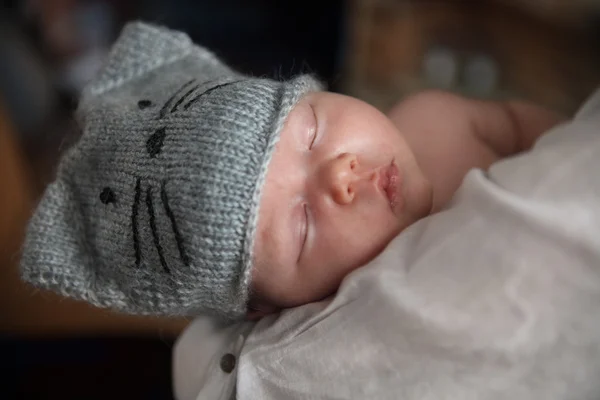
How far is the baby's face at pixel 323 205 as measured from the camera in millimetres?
693

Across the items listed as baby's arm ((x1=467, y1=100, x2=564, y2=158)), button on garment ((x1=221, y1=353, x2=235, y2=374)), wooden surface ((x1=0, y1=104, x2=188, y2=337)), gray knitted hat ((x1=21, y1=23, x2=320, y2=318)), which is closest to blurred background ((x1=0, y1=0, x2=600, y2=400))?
wooden surface ((x1=0, y1=104, x2=188, y2=337))

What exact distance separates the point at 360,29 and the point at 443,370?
71.5 inches

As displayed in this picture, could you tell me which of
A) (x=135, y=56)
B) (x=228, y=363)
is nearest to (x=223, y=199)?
(x=228, y=363)

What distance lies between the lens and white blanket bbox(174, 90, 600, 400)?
0.54 m

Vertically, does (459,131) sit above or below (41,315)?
above

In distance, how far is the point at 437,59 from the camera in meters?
2.10

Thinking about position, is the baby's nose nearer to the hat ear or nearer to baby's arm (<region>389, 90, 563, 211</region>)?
baby's arm (<region>389, 90, 563, 211</region>)

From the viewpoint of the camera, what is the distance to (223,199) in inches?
26.3

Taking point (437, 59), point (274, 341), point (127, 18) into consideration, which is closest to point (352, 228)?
point (274, 341)

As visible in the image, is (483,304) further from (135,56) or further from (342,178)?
(135,56)

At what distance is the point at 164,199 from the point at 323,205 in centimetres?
18

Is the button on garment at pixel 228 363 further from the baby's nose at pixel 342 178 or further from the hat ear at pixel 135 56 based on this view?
the hat ear at pixel 135 56

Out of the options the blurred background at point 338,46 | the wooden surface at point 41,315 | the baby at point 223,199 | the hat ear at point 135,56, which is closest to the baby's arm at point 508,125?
the baby at point 223,199

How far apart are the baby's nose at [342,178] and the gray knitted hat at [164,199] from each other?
74 millimetres
